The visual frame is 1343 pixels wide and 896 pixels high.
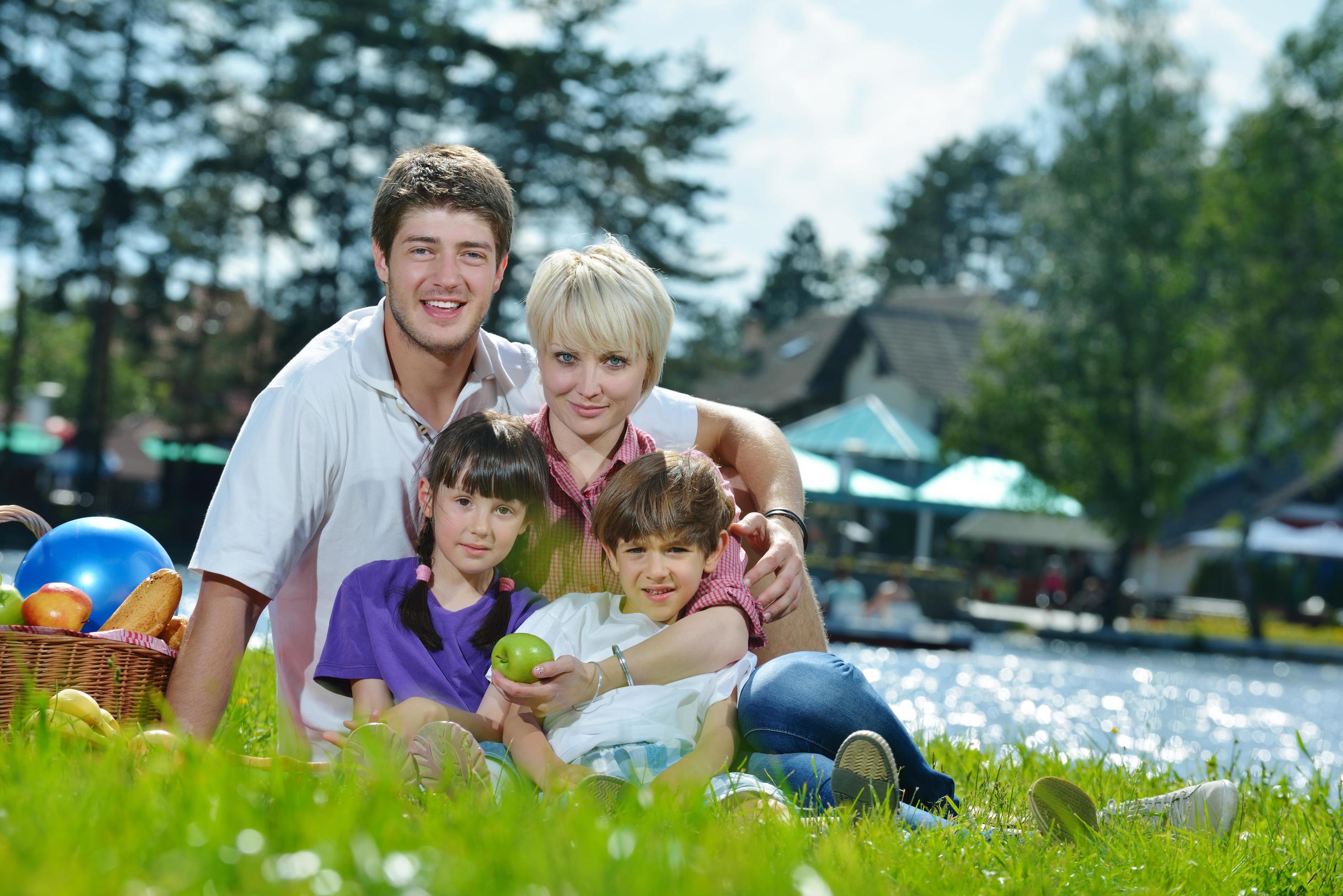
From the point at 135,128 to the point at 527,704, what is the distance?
2921 centimetres

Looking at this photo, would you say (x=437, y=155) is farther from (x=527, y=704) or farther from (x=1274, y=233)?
(x=1274, y=233)

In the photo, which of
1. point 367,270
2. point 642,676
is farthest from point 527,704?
point 367,270

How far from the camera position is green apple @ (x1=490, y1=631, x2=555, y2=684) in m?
2.91

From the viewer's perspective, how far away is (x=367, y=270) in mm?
28641

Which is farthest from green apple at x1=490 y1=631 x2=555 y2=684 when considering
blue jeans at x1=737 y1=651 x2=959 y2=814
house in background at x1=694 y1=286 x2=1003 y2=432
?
house in background at x1=694 y1=286 x2=1003 y2=432

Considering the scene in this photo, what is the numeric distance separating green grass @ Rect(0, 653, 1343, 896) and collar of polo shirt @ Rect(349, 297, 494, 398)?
3.74ft

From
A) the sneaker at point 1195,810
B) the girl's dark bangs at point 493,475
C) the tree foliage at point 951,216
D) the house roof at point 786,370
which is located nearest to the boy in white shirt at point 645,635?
the girl's dark bangs at point 493,475

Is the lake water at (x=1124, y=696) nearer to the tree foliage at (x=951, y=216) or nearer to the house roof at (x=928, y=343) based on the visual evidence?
the house roof at (x=928, y=343)

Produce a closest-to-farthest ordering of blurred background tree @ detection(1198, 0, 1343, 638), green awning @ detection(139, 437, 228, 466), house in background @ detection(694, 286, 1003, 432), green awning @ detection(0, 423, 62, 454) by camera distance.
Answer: blurred background tree @ detection(1198, 0, 1343, 638), green awning @ detection(139, 437, 228, 466), house in background @ detection(694, 286, 1003, 432), green awning @ detection(0, 423, 62, 454)

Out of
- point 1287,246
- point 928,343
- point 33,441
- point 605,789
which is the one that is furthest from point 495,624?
point 33,441

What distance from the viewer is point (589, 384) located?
339 cm

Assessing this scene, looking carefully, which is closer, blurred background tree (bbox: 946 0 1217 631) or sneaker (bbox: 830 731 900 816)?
sneaker (bbox: 830 731 900 816)

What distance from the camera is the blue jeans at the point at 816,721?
10.5 feet

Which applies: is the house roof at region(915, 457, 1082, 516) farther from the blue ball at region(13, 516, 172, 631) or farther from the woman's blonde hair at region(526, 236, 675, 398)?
the woman's blonde hair at region(526, 236, 675, 398)
